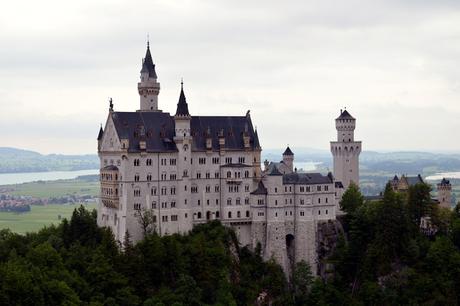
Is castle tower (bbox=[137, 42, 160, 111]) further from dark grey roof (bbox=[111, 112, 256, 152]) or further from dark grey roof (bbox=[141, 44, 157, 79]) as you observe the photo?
dark grey roof (bbox=[111, 112, 256, 152])

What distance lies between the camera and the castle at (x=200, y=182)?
111875mm

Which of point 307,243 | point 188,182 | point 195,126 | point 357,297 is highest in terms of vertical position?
point 195,126

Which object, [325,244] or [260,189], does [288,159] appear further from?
[325,244]

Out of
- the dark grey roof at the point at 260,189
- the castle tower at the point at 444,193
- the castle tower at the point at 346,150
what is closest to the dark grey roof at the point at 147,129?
the dark grey roof at the point at 260,189

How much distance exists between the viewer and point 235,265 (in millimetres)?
113188

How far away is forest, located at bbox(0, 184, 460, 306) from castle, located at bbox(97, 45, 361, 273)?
2871 millimetres

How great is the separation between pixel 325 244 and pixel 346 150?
2142 cm

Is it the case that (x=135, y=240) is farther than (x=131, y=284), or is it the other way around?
(x=135, y=240)

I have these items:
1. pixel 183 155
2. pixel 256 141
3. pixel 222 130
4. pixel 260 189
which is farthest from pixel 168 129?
pixel 260 189

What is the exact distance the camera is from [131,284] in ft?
340

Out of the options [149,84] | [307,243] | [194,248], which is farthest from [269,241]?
[149,84]

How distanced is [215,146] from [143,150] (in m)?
13.0

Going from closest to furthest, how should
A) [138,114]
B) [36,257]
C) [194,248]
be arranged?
1. [36,257]
2. [194,248]
3. [138,114]

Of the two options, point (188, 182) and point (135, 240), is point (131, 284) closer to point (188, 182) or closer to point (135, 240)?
point (135, 240)
